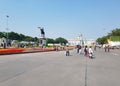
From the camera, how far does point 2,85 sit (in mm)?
10273

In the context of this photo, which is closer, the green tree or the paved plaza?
the paved plaza

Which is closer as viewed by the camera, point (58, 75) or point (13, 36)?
point (58, 75)

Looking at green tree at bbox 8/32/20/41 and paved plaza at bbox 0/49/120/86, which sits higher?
green tree at bbox 8/32/20/41

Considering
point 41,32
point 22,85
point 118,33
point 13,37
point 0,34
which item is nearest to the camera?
point 22,85

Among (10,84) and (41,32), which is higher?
(41,32)

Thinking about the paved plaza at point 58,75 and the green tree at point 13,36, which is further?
the green tree at point 13,36

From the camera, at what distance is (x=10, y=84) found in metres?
10.5

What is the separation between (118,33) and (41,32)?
13640cm

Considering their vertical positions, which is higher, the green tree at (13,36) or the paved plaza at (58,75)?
the green tree at (13,36)

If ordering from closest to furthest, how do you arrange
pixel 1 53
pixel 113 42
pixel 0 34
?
pixel 1 53 < pixel 113 42 < pixel 0 34

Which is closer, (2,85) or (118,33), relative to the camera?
(2,85)

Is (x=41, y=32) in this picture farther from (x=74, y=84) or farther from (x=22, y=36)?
(x=22, y=36)

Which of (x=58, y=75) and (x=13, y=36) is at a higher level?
(x=13, y=36)

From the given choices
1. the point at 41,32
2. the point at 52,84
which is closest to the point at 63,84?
the point at 52,84
